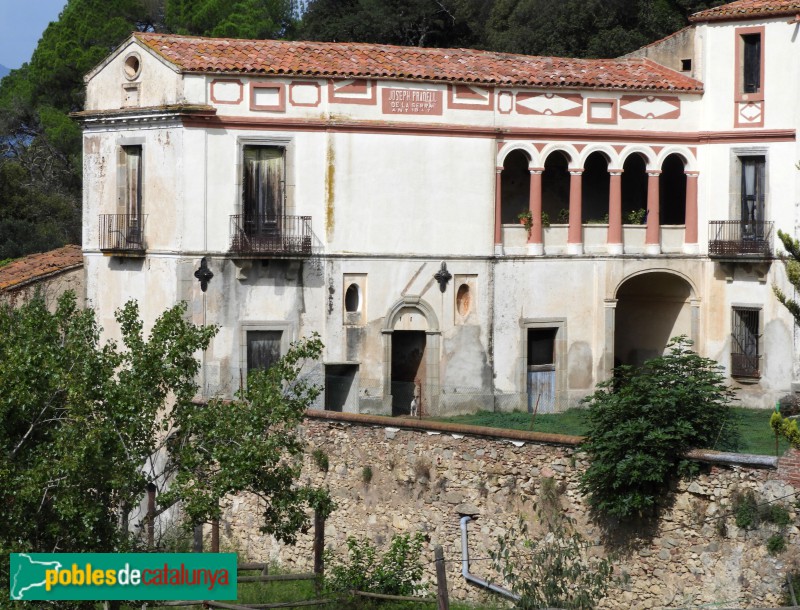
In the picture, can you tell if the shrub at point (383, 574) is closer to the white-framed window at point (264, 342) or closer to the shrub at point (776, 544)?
the shrub at point (776, 544)

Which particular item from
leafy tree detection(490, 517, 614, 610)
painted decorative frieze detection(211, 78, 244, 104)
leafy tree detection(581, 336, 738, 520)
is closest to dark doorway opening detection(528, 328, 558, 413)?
painted decorative frieze detection(211, 78, 244, 104)

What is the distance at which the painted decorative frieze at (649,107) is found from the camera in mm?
37844

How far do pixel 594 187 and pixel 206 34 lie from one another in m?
27.5

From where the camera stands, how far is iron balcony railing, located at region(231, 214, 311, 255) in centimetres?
3469

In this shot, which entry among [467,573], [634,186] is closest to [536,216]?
[634,186]

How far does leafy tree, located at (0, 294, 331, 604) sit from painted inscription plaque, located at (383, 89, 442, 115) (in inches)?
578

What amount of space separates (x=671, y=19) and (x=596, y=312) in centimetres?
2003

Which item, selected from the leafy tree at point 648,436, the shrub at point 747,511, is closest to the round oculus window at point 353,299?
the leafy tree at point 648,436

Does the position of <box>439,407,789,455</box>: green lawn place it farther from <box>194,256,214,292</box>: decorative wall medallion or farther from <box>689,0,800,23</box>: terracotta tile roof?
<box>689,0,800,23</box>: terracotta tile roof

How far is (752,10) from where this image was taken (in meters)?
36.7

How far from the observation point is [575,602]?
23.7m

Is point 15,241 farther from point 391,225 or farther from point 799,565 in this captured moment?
point 799,565

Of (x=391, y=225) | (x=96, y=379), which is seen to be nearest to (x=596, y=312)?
(x=391, y=225)

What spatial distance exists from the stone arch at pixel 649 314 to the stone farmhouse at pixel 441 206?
3.8 inches
